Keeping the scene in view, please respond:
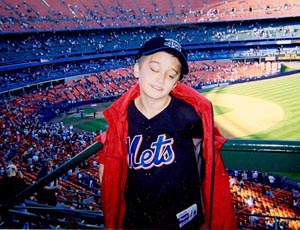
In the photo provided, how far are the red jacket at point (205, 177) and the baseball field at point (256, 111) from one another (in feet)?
54.1

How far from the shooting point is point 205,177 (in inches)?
81.4

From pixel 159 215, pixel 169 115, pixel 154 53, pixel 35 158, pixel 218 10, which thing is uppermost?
pixel 218 10

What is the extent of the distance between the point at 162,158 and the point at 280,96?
27.3 metres

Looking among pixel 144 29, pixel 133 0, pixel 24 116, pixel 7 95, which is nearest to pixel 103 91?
pixel 7 95

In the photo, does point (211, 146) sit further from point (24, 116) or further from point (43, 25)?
point (43, 25)

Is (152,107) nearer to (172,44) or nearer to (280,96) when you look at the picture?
→ (172,44)

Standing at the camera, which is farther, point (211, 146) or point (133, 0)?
point (133, 0)

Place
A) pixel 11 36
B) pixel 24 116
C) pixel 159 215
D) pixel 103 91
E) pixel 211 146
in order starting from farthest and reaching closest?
1. pixel 11 36
2. pixel 103 91
3. pixel 24 116
4. pixel 159 215
5. pixel 211 146

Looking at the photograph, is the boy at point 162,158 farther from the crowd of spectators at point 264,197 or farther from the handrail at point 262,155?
the crowd of spectators at point 264,197

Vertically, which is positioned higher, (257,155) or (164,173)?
(257,155)

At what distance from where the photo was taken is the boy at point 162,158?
2.03m

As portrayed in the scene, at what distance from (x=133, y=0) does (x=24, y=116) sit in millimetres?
33399

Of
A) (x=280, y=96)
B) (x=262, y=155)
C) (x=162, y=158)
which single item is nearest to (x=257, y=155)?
(x=262, y=155)

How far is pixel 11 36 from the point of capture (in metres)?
36.6
